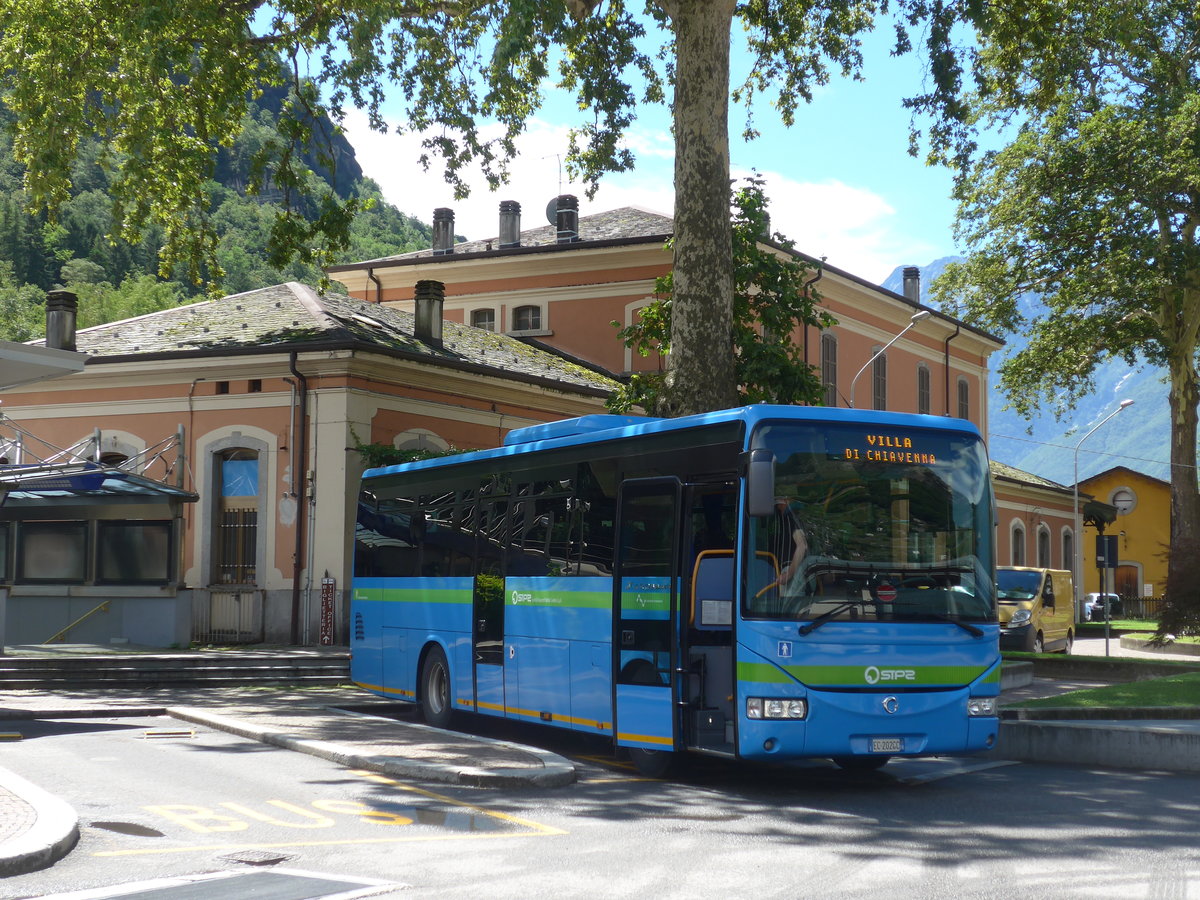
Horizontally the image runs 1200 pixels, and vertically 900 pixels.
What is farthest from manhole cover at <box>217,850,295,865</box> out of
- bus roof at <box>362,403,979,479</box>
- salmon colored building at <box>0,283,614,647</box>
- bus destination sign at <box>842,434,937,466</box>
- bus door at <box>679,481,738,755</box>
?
salmon colored building at <box>0,283,614,647</box>

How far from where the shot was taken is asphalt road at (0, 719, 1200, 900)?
24.0 ft

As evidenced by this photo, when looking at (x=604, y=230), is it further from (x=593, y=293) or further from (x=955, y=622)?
(x=955, y=622)

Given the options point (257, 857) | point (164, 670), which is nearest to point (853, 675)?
point (257, 857)

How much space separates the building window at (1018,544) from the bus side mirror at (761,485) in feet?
155

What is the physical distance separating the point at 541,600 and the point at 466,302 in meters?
27.4

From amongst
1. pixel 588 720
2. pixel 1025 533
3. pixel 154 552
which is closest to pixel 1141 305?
pixel 1025 533

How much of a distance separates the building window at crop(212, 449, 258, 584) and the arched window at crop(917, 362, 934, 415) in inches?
1071

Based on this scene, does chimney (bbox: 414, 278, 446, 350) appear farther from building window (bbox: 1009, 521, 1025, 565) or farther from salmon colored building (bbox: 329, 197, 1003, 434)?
building window (bbox: 1009, 521, 1025, 565)

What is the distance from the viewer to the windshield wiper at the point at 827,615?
10.4m

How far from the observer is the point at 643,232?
126 ft

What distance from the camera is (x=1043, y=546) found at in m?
59.0

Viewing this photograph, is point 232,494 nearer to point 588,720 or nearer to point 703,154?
point 703,154

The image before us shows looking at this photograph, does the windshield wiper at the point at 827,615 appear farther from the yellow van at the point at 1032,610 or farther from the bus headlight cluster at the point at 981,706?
the yellow van at the point at 1032,610

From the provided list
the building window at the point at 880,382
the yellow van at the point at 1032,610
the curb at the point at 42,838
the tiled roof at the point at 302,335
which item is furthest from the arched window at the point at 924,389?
the curb at the point at 42,838
